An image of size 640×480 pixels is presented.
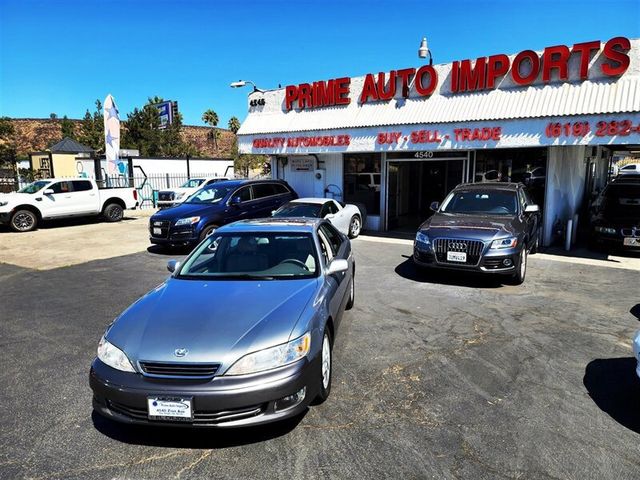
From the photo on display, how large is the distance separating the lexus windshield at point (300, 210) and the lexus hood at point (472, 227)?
3.71 metres

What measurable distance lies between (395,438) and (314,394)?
672 mm

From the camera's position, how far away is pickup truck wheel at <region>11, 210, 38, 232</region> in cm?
1488

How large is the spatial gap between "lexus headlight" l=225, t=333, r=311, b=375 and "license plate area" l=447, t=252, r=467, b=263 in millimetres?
4772

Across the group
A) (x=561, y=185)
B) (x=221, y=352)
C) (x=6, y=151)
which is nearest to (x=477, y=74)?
(x=561, y=185)

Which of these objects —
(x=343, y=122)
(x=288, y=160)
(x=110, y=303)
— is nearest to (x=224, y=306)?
(x=110, y=303)

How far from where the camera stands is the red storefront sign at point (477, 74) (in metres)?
9.52

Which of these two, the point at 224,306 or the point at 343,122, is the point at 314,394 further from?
the point at 343,122

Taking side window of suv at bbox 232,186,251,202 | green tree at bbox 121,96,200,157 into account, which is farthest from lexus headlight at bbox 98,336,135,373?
green tree at bbox 121,96,200,157

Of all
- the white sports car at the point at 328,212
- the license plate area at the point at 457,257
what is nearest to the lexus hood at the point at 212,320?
the license plate area at the point at 457,257

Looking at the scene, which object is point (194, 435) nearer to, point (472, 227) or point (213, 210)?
point (472, 227)

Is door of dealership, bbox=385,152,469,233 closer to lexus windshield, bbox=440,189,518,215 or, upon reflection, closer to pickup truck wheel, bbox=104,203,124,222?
lexus windshield, bbox=440,189,518,215

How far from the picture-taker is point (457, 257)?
7.34m

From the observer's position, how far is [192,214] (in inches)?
428

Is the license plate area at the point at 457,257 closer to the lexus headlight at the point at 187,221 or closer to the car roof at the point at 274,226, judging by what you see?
the car roof at the point at 274,226
